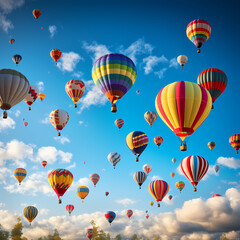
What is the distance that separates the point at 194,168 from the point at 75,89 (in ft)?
43.2

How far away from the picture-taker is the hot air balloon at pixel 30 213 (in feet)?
128

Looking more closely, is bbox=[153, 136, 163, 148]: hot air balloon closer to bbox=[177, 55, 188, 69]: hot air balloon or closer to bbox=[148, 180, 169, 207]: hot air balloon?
bbox=[148, 180, 169, 207]: hot air balloon

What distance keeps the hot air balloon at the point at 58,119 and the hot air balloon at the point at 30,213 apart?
52.6 ft

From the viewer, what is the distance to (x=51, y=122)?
29.6 m

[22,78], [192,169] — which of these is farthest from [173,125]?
[22,78]

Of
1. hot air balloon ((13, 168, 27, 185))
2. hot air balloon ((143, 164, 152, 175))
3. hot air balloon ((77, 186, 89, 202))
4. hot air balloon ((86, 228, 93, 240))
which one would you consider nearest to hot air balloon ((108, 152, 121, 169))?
hot air balloon ((143, 164, 152, 175))

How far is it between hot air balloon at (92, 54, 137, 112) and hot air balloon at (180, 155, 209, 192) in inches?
396

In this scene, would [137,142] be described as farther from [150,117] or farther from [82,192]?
[82,192]

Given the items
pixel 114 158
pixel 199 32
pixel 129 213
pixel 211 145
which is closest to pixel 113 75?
pixel 199 32

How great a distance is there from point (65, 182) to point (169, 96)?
51.8ft

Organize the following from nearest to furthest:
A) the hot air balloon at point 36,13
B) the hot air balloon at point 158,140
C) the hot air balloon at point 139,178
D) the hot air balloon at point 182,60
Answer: the hot air balloon at point 182,60 → the hot air balloon at point 139,178 → the hot air balloon at point 36,13 → the hot air balloon at point 158,140

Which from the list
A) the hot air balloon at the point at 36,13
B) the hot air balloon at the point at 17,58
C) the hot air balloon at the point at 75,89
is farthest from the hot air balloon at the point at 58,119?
the hot air balloon at the point at 36,13

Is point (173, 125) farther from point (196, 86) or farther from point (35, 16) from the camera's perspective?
point (35, 16)

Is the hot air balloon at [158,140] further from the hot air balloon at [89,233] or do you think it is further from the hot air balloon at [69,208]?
the hot air balloon at [89,233]
